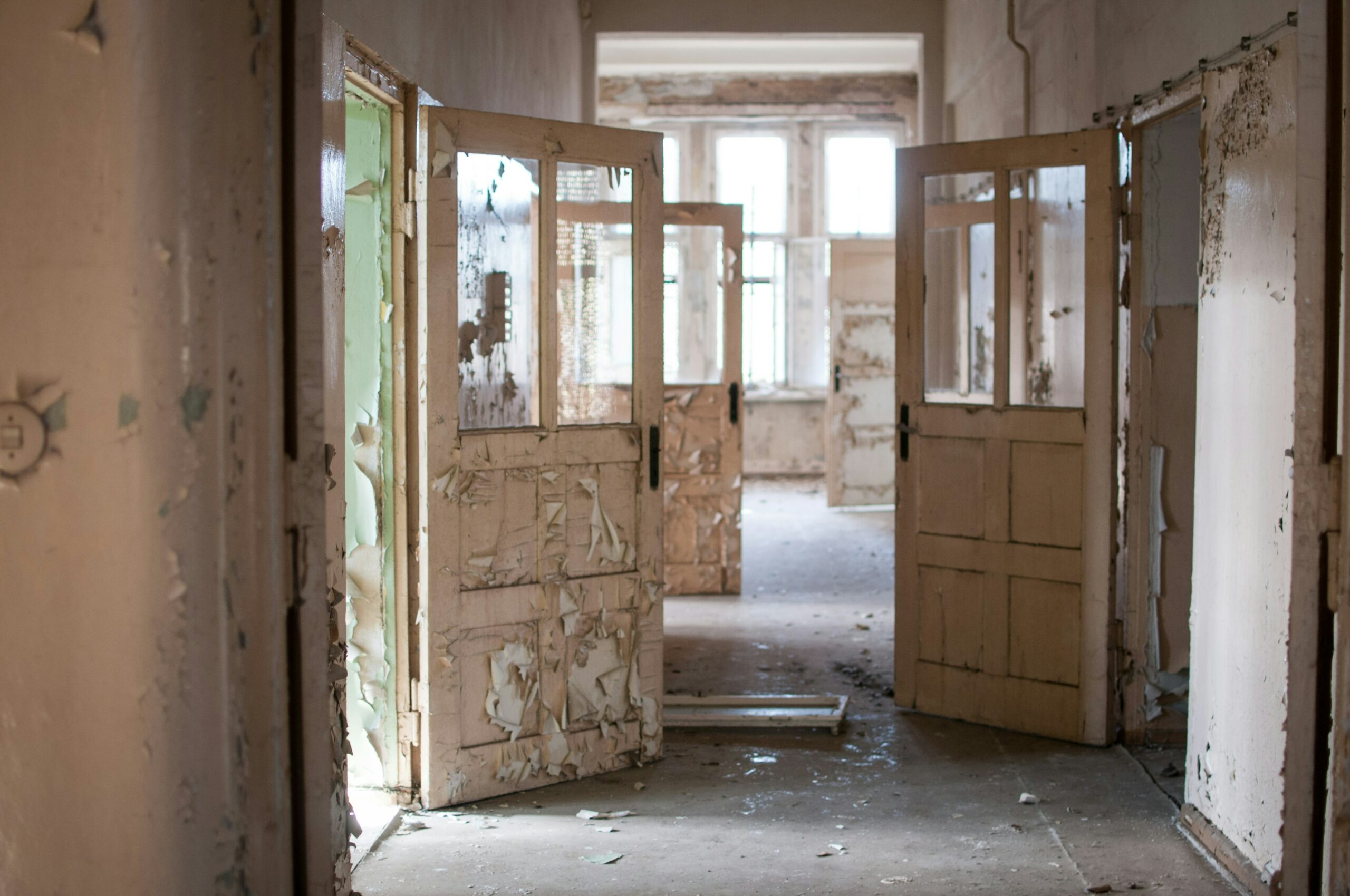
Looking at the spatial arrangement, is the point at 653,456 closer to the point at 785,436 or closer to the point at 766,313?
the point at 785,436

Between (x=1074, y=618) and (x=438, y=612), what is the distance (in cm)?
202

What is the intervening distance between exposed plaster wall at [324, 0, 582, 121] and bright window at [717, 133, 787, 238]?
17.4ft

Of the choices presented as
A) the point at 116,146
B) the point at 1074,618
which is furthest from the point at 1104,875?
the point at 116,146

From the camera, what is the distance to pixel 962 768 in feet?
11.6

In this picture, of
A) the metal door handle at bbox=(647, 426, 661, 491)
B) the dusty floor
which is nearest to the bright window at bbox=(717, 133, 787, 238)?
the dusty floor

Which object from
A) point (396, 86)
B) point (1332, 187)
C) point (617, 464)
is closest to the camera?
point (1332, 187)

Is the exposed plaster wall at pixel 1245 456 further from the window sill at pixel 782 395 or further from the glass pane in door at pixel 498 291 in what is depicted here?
the window sill at pixel 782 395

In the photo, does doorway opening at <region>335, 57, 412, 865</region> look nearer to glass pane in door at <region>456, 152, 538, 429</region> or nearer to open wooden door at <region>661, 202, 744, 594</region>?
glass pane in door at <region>456, 152, 538, 429</region>

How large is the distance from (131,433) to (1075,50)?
368 centimetres

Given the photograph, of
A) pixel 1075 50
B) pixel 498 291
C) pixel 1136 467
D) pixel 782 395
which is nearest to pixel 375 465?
pixel 498 291

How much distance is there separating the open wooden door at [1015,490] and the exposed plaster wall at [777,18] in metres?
2.33

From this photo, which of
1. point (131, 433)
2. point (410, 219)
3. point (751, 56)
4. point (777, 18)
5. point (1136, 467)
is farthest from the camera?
point (751, 56)

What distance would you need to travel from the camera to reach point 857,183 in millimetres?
11156

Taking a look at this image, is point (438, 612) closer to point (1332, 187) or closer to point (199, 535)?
point (199, 535)
